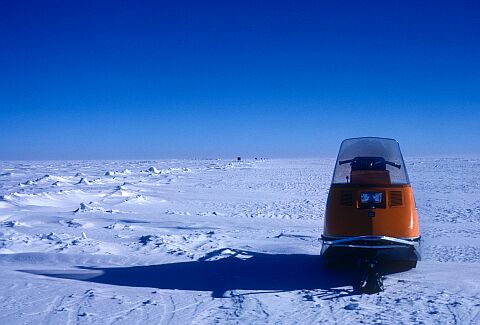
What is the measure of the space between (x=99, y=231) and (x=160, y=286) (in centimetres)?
505

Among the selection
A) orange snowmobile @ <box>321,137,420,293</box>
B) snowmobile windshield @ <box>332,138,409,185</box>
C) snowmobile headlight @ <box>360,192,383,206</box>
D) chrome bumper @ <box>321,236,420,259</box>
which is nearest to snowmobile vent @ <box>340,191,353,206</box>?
orange snowmobile @ <box>321,137,420,293</box>

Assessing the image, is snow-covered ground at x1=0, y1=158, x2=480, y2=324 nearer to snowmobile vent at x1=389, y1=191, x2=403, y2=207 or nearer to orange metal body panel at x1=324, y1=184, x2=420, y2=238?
orange metal body panel at x1=324, y1=184, x2=420, y2=238

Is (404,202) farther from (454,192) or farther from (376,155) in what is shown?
(454,192)

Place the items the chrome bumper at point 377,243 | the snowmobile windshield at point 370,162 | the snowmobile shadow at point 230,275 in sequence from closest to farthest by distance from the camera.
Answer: the chrome bumper at point 377,243 < the snowmobile shadow at point 230,275 < the snowmobile windshield at point 370,162

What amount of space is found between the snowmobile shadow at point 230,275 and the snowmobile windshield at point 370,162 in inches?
56.4

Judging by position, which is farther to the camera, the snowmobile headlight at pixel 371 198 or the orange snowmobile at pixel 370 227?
the snowmobile headlight at pixel 371 198

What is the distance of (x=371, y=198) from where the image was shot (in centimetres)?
605

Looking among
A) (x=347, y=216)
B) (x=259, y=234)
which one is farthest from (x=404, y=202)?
(x=259, y=234)

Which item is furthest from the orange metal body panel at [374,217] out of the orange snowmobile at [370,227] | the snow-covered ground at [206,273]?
the snow-covered ground at [206,273]

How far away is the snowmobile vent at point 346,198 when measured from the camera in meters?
6.12

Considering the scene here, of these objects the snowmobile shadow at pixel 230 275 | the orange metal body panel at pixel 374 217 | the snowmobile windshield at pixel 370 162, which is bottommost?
the snowmobile shadow at pixel 230 275

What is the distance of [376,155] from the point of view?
745 centimetres

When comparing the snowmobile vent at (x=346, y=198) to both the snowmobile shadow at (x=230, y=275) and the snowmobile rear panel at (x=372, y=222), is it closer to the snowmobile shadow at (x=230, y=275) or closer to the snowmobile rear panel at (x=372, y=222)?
the snowmobile rear panel at (x=372, y=222)

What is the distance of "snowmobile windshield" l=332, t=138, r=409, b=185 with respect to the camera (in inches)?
271
